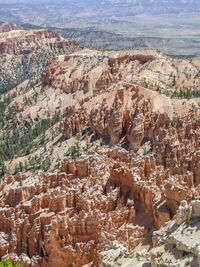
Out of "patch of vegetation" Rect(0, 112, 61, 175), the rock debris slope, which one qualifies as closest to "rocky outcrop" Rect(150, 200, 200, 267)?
the rock debris slope

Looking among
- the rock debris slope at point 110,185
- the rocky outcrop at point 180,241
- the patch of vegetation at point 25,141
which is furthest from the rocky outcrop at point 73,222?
the patch of vegetation at point 25,141

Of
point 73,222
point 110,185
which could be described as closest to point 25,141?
point 110,185

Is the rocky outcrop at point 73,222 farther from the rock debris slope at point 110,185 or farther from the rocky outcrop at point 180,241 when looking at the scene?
the rocky outcrop at point 180,241

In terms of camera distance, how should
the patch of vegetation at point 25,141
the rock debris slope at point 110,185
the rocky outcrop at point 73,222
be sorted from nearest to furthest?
the rock debris slope at point 110,185
the rocky outcrop at point 73,222
the patch of vegetation at point 25,141

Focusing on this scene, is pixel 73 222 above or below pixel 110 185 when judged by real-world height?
below

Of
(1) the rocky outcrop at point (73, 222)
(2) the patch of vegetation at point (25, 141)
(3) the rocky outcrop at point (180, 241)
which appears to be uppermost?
(3) the rocky outcrop at point (180, 241)

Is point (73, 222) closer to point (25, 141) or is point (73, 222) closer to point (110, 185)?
point (110, 185)

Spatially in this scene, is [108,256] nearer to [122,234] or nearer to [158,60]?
[122,234]

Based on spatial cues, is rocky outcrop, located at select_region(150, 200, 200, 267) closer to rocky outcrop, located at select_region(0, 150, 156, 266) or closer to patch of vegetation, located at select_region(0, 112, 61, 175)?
rocky outcrop, located at select_region(0, 150, 156, 266)
